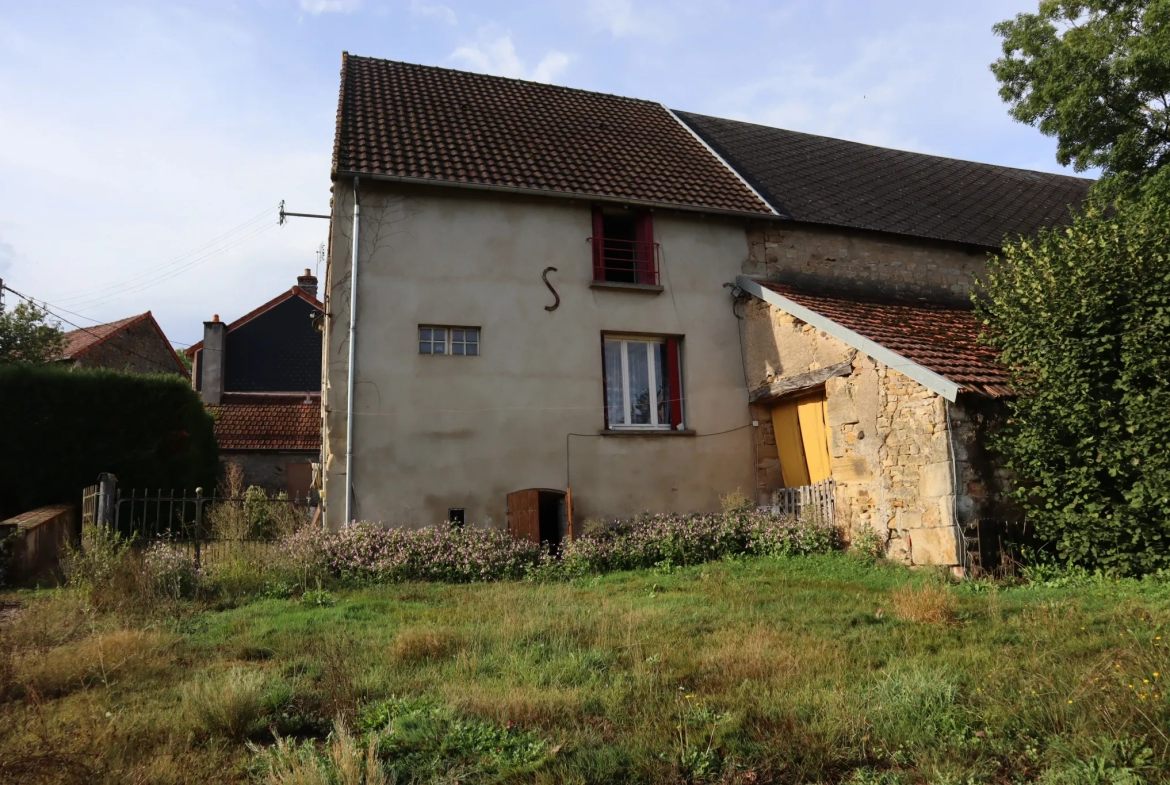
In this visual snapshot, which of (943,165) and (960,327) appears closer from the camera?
(960,327)

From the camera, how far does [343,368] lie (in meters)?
11.4

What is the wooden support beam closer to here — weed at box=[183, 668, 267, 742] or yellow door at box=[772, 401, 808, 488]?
yellow door at box=[772, 401, 808, 488]

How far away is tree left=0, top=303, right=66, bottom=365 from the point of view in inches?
763

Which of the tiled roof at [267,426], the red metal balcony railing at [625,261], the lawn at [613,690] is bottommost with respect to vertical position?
the lawn at [613,690]

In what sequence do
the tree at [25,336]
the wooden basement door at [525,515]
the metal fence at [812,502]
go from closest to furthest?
1. the metal fence at [812,502]
2. the wooden basement door at [525,515]
3. the tree at [25,336]

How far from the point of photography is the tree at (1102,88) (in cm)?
1078

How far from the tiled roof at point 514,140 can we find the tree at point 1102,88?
168 inches

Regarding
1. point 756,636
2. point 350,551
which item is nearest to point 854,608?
point 756,636

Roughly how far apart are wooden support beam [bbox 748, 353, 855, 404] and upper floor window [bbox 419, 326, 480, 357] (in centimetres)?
446

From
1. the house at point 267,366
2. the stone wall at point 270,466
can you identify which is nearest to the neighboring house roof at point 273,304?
the house at point 267,366

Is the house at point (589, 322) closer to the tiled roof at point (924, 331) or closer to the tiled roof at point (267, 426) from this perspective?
the tiled roof at point (924, 331)

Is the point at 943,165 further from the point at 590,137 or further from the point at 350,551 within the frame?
the point at 350,551

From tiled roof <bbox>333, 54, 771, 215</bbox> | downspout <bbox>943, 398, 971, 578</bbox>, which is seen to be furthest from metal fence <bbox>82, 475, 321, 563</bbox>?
downspout <bbox>943, 398, 971, 578</bbox>

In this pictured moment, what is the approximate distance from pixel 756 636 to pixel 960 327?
7.55 m
